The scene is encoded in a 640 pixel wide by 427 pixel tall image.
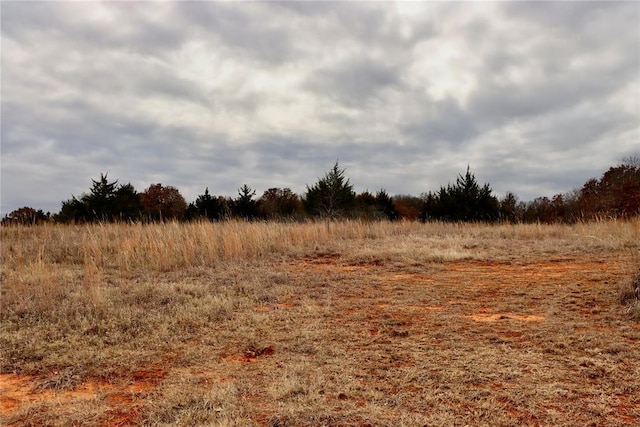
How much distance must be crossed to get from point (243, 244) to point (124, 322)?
4.59 metres

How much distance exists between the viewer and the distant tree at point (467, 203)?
22.0 meters

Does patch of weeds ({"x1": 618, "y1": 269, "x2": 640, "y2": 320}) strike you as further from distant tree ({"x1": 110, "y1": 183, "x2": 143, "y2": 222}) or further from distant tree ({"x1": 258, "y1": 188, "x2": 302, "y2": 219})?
distant tree ({"x1": 258, "y1": 188, "x2": 302, "y2": 219})

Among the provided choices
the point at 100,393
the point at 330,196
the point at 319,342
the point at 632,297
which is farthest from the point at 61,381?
the point at 330,196

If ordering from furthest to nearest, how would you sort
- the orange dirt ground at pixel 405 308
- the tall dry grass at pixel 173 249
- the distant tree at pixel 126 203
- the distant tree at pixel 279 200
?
1. the distant tree at pixel 279 200
2. the distant tree at pixel 126 203
3. the tall dry grass at pixel 173 249
4. the orange dirt ground at pixel 405 308

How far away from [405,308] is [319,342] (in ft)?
4.89

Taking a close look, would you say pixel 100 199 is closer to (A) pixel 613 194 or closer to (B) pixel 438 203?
(B) pixel 438 203

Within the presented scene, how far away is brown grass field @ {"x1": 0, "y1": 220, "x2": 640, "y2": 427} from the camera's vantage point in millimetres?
2635

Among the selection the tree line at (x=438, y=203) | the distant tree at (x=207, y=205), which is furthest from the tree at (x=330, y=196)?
the distant tree at (x=207, y=205)

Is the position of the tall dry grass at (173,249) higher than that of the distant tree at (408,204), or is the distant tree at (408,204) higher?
the distant tree at (408,204)

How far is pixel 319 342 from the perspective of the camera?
3.80 meters

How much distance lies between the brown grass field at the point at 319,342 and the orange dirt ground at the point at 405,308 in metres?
0.02

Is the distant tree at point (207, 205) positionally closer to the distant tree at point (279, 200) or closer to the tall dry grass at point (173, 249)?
the distant tree at point (279, 200)

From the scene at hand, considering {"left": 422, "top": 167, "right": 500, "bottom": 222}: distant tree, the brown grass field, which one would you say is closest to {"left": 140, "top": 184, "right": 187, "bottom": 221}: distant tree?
{"left": 422, "top": 167, "right": 500, "bottom": 222}: distant tree

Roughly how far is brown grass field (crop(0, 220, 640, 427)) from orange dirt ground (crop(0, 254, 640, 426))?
2 cm
